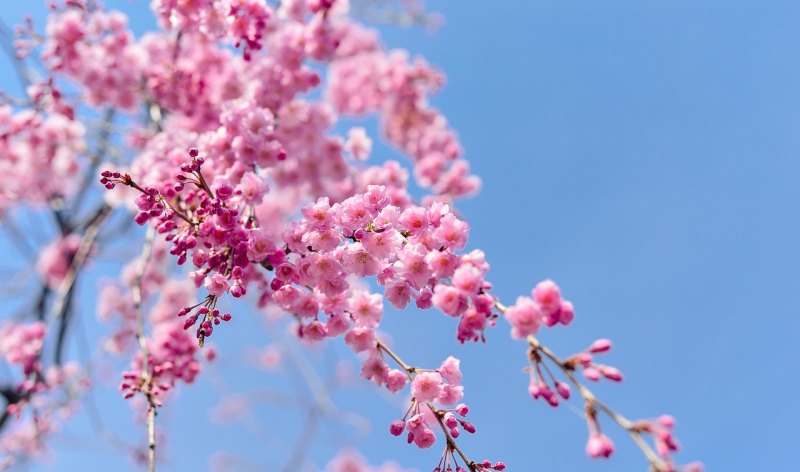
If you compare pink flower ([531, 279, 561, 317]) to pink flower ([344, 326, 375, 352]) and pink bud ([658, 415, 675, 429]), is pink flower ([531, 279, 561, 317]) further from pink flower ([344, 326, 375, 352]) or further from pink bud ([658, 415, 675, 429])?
pink flower ([344, 326, 375, 352])

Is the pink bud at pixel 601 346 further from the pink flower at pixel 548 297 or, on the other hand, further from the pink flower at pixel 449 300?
the pink flower at pixel 449 300

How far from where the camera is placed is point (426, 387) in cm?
250

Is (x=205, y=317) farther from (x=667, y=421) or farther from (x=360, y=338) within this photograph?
(x=667, y=421)

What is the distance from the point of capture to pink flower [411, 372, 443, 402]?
2492mm

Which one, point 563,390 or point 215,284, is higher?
point 215,284

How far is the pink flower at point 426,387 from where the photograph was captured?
2492 millimetres

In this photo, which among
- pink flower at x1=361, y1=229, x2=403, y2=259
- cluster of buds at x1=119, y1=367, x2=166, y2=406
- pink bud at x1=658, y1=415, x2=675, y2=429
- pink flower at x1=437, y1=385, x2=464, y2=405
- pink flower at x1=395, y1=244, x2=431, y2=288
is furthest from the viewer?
cluster of buds at x1=119, y1=367, x2=166, y2=406

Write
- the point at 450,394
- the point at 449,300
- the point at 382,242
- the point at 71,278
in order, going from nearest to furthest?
the point at 449,300
the point at 382,242
the point at 450,394
the point at 71,278

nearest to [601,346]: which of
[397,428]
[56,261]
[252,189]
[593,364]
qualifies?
[593,364]

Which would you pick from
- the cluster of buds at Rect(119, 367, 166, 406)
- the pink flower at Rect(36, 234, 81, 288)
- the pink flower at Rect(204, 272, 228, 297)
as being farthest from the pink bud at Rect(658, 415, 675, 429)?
the pink flower at Rect(36, 234, 81, 288)

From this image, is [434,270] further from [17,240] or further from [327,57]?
[17,240]

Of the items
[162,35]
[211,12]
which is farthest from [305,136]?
[162,35]

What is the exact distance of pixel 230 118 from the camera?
3439 mm

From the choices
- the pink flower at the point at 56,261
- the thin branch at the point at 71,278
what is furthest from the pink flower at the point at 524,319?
the pink flower at the point at 56,261
